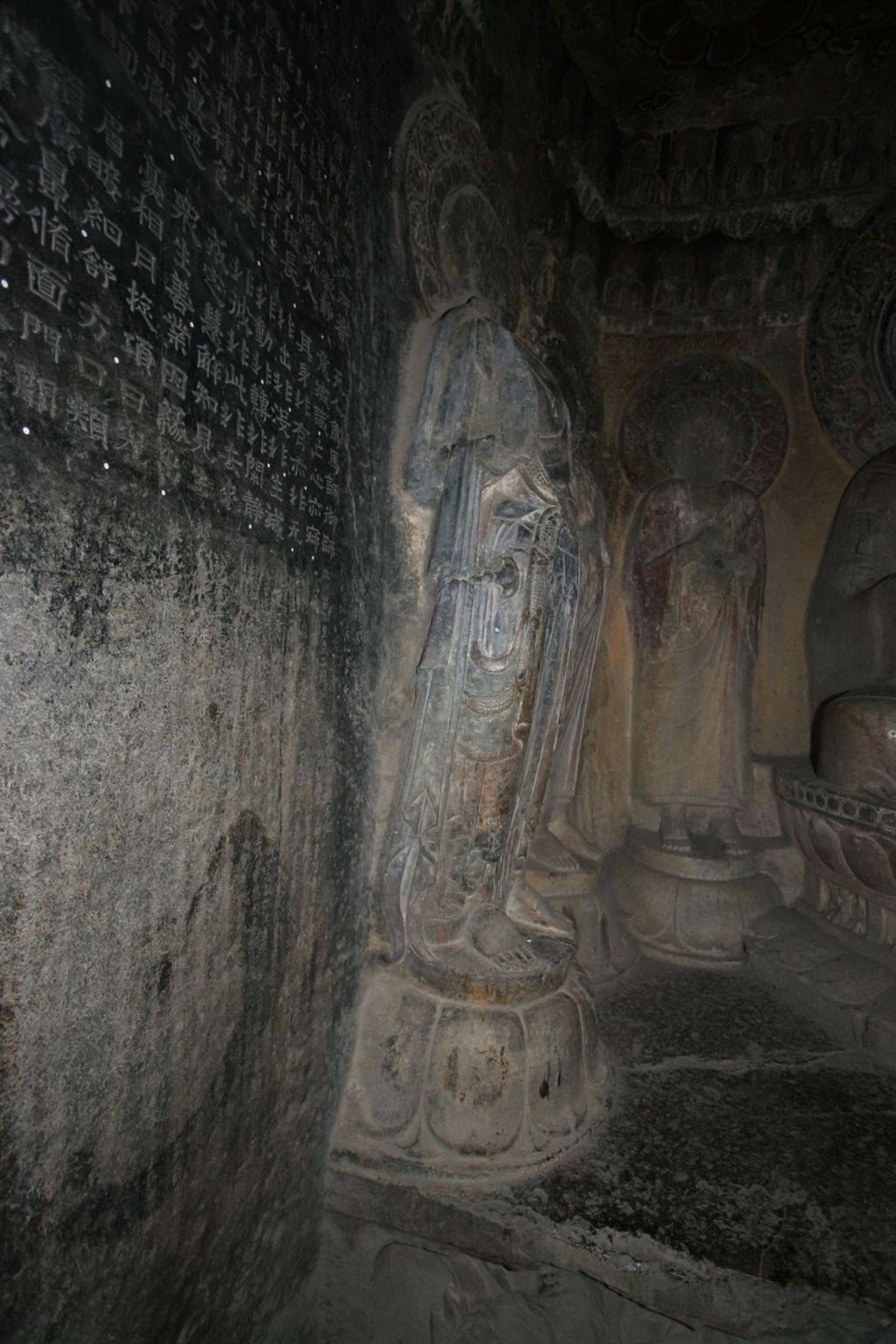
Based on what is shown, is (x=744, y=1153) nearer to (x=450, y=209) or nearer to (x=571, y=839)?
(x=571, y=839)

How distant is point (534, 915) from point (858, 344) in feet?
10.9

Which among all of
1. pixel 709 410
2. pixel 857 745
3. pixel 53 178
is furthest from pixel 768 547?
pixel 53 178

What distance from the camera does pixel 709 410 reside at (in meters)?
4.05

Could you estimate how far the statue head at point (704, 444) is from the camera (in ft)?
13.3

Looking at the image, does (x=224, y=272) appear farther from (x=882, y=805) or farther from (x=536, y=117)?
(x=882, y=805)

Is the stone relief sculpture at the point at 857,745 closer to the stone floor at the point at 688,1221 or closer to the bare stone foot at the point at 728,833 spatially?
the bare stone foot at the point at 728,833

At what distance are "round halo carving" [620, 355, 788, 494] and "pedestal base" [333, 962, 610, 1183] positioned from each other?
9.39 ft

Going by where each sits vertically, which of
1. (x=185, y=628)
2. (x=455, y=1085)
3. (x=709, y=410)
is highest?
(x=709, y=410)

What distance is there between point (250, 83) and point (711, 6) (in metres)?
3.20

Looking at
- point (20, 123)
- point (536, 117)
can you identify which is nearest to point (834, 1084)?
point (20, 123)

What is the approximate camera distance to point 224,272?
5.38 ft

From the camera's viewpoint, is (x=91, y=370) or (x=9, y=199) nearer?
(x=9, y=199)

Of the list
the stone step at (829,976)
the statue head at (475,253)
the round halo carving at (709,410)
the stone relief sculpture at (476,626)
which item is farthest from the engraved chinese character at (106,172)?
the stone step at (829,976)

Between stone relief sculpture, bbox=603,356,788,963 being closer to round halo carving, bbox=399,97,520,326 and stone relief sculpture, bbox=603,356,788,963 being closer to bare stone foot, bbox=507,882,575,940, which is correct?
bare stone foot, bbox=507,882,575,940
